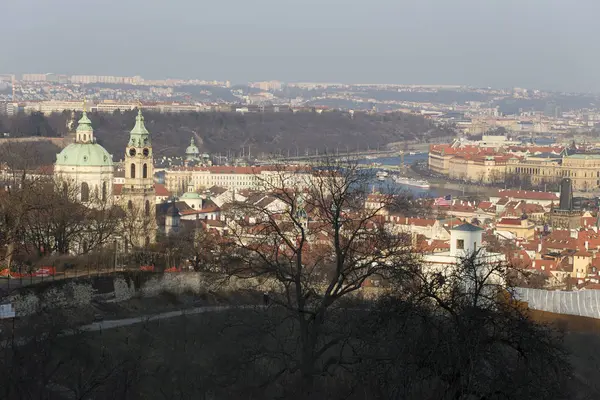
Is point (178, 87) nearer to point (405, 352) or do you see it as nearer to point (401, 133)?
point (401, 133)

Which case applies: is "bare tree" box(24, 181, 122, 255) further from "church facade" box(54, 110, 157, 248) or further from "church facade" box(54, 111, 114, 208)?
"church facade" box(54, 111, 114, 208)

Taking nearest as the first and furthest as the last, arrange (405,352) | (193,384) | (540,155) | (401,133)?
(405,352), (193,384), (540,155), (401,133)

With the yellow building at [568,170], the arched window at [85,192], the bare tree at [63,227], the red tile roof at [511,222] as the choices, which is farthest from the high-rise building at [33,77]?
the bare tree at [63,227]

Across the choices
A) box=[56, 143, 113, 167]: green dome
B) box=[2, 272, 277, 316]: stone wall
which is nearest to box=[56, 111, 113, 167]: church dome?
box=[56, 143, 113, 167]: green dome

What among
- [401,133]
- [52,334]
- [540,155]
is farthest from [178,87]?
[52,334]

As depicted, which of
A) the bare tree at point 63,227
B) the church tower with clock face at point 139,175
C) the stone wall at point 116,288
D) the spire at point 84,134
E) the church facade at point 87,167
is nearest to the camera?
the stone wall at point 116,288

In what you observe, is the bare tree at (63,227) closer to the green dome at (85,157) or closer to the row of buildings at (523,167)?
the green dome at (85,157)
